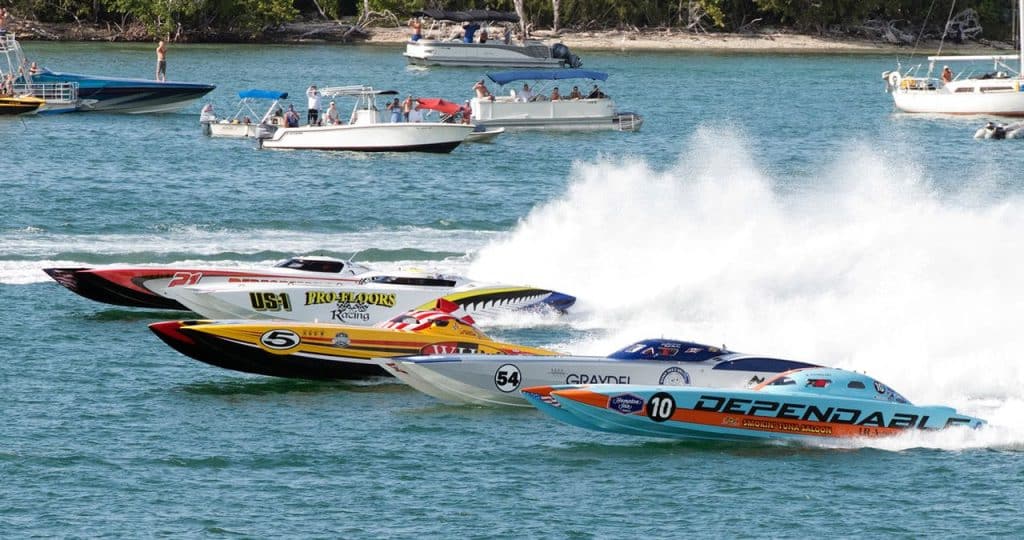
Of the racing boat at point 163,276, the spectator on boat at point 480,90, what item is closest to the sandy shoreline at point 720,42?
the spectator on boat at point 480,90

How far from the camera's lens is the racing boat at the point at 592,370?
2286 centimetres

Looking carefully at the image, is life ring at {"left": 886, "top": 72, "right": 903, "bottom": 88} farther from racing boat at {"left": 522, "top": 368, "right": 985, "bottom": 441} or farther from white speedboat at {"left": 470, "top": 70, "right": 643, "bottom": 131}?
racing boat at {"left": 522, "top": 368, "right": 985, "bottom": 441}

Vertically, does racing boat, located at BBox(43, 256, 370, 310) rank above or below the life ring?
below

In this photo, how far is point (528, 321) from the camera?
96.8 ft

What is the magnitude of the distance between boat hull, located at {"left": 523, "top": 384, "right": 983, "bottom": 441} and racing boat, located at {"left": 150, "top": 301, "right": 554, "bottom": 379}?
3.35 metres

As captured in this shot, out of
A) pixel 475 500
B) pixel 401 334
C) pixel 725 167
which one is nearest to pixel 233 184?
pixel 725 167

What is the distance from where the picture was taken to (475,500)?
19547mm

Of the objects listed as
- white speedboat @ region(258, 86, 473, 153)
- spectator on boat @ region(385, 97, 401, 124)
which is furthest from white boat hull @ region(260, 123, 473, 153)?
spectator on boat @ region(385, 97, 401, 124)

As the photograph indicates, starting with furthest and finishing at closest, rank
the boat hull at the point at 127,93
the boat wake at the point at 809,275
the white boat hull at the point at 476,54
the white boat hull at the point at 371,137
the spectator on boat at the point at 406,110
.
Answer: the white boat hull at the point at 476,54
the boat hull at the point at 127,93
the spectator on boat at the point at 406,110
the white boat hull at the point at 371,137
the boat wake at the point at 809,275

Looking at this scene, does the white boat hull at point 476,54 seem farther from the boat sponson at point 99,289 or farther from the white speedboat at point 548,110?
the boat sponson at point 99,289

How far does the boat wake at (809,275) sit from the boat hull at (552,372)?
7.17ft

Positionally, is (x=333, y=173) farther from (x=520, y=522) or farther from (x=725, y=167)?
(x=520, y=522)

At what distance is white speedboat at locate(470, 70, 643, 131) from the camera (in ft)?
193

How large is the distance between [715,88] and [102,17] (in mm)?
46124
